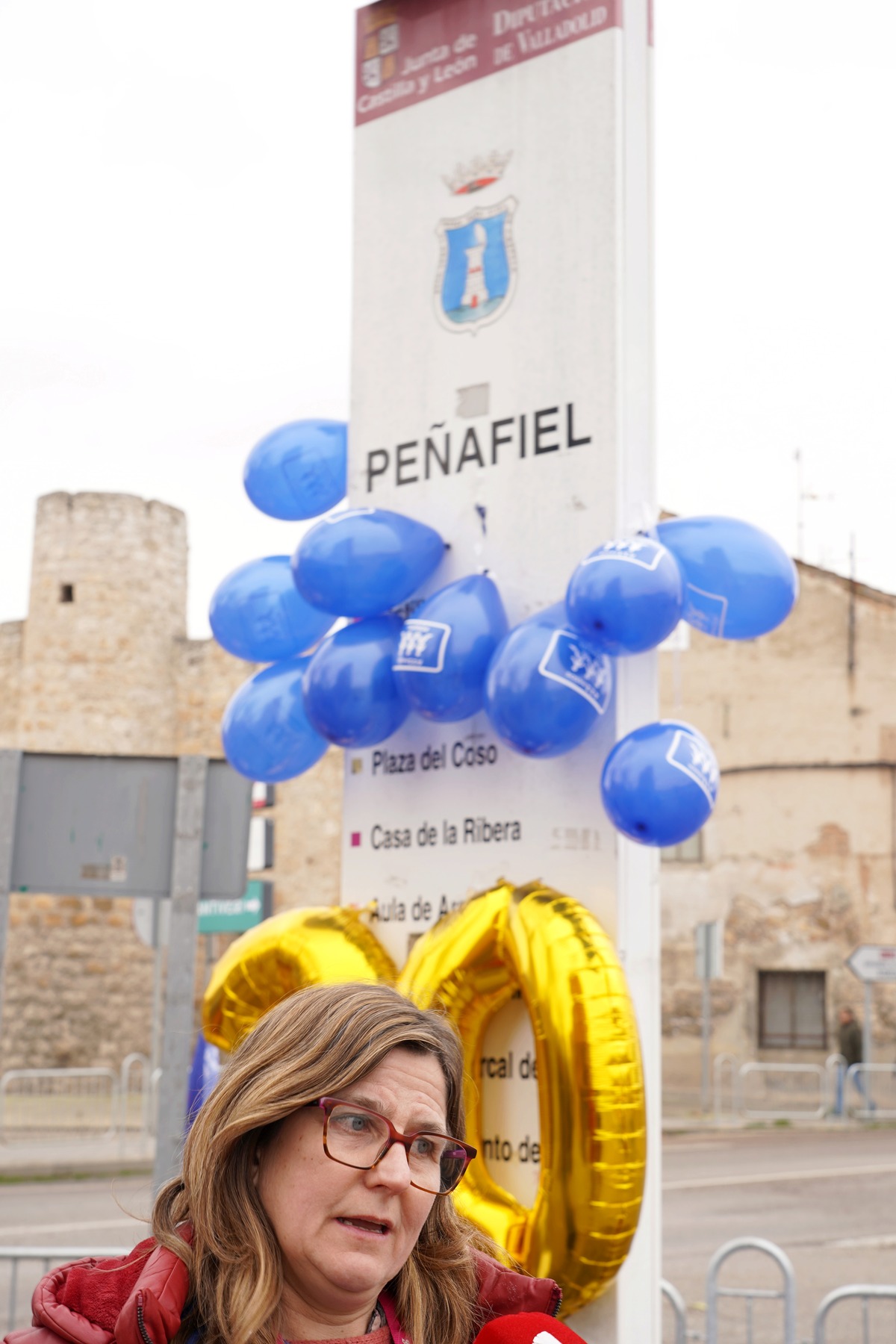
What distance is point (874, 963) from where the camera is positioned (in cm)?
1839

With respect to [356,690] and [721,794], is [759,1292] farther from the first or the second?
[721,794]

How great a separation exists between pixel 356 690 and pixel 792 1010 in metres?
18.4

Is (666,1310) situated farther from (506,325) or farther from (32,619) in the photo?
(32,619)

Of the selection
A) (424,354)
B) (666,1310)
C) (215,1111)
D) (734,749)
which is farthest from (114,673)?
(215,1111)

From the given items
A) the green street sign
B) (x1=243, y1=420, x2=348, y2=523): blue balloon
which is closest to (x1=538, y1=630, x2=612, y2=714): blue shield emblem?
(x1=243, y1=420, x2=348, y2=523): blue balloon

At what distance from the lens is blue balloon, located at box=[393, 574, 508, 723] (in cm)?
422

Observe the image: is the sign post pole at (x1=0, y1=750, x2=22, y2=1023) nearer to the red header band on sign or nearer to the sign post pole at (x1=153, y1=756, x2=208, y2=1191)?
the sign post pole at (x1=153, y1=756, x2=208, y2=1191)

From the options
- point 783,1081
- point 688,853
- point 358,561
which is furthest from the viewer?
point 688,853

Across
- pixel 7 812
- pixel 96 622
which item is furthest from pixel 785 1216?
pixel 96 622

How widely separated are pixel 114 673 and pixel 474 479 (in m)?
18.9

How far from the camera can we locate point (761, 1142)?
1545cm

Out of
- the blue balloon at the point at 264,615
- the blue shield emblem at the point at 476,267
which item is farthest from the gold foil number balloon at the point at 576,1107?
the blue shield emblem at the point at 476,267

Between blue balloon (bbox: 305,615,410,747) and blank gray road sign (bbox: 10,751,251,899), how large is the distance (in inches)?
27.4

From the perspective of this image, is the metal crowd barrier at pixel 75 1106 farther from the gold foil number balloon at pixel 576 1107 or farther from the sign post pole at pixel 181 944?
the gold foil number balloon at pixel 576 1107
